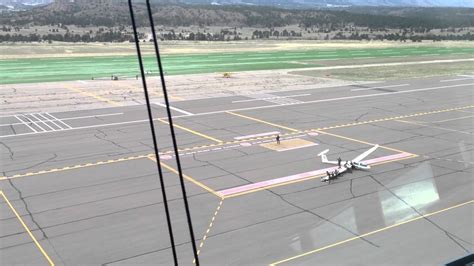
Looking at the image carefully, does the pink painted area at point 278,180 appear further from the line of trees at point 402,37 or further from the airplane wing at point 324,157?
the line of trees at point 402,37

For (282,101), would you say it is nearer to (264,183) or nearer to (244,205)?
(264,183)

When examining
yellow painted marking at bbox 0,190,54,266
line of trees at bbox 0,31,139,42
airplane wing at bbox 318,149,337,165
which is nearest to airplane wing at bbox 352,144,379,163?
airplane wing at bbox 318,149,337,165

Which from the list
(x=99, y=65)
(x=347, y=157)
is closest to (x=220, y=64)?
(x=99, y=65)

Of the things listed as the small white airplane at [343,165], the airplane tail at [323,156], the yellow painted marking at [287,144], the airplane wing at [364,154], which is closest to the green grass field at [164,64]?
the yellow painted marking at [287,144]

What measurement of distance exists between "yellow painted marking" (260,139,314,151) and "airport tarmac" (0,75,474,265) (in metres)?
0.14

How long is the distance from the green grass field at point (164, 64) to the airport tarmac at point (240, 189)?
75.8 feet

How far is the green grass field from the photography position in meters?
57.7

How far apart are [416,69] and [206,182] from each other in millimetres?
55491

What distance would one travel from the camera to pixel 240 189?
66.7 feet

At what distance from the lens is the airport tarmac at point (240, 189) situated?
14.9 meters

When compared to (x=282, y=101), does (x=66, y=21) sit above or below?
above

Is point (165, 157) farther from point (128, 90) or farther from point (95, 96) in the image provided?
point (128, 90)

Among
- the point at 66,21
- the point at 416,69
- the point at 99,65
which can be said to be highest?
the point at 66,21

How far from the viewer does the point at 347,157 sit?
82.0 ft
